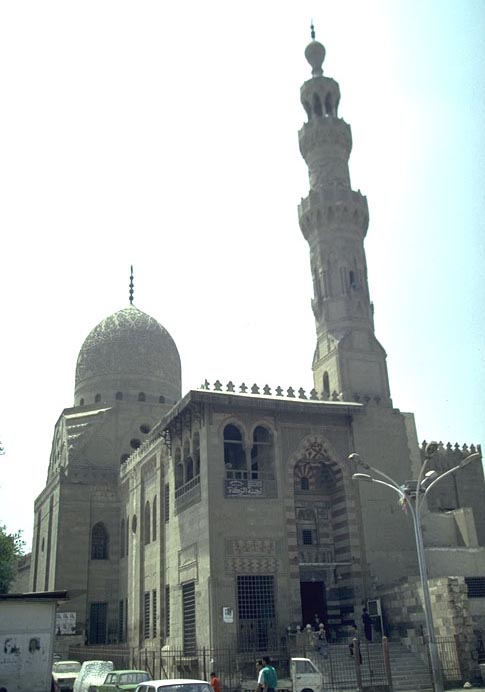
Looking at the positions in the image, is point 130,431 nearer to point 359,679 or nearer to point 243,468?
point 243,468

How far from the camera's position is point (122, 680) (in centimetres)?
1733

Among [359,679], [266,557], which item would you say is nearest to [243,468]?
[266,557]

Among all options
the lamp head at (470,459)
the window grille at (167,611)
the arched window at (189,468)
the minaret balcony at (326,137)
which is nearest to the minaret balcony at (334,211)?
the minaret balcony at (326,137)

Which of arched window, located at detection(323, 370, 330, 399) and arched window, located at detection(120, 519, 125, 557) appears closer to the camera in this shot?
arched window, located at detection(323, 370, 330, 399)

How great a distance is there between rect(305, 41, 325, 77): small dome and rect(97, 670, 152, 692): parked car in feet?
103

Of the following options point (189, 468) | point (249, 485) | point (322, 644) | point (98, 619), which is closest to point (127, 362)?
point (98, 619)

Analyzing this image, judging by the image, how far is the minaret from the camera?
3177cm

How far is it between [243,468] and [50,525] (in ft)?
53.8

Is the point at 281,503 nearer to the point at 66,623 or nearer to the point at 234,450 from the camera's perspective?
the point at 234,450

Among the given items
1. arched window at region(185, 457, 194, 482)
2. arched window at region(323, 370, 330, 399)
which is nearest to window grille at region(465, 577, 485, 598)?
arched window at region(323, 370, 330, 399)

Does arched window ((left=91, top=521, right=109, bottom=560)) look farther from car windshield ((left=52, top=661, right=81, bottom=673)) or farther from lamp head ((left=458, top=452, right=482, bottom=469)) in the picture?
lamp head ((left=458, top=452, right=482, bottom=469))

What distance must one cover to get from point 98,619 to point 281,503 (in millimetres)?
16222

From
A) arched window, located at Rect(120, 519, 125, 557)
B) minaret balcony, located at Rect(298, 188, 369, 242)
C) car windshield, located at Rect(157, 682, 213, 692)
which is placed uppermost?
minaret balcony, located at Rect(298, 188, 369, 242)

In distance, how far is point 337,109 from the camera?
3753cm
